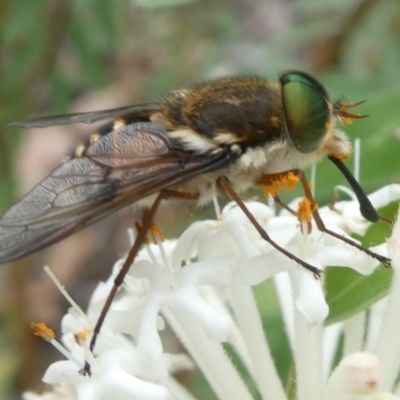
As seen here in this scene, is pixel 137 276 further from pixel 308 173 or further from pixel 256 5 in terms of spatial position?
pixel 256 5

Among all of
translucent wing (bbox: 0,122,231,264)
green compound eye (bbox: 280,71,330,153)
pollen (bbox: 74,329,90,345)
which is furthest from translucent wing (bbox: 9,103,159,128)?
pollen (bbox: 74,329,90,345)

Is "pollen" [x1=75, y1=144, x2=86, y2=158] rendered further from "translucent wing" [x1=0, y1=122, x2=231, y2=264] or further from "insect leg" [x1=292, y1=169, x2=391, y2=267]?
"insect leg" [x1=292, y1=169, x2=391, y2=267]

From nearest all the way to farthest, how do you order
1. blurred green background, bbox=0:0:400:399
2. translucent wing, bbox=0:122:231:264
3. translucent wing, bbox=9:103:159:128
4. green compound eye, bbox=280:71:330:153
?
translucent wing, bbox=0:122:231:264, green compound eye, bbox=280:71:330:153, translucent wing, bbox=9:103:159:128, blurred green background, bbox=0:0:400:399

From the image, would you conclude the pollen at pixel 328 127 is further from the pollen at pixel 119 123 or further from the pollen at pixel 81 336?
the pollen at pixel 81 336

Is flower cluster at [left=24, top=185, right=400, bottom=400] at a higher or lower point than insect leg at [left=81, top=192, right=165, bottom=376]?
lower

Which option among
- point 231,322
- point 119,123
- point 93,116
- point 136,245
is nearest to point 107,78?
point 93,116
